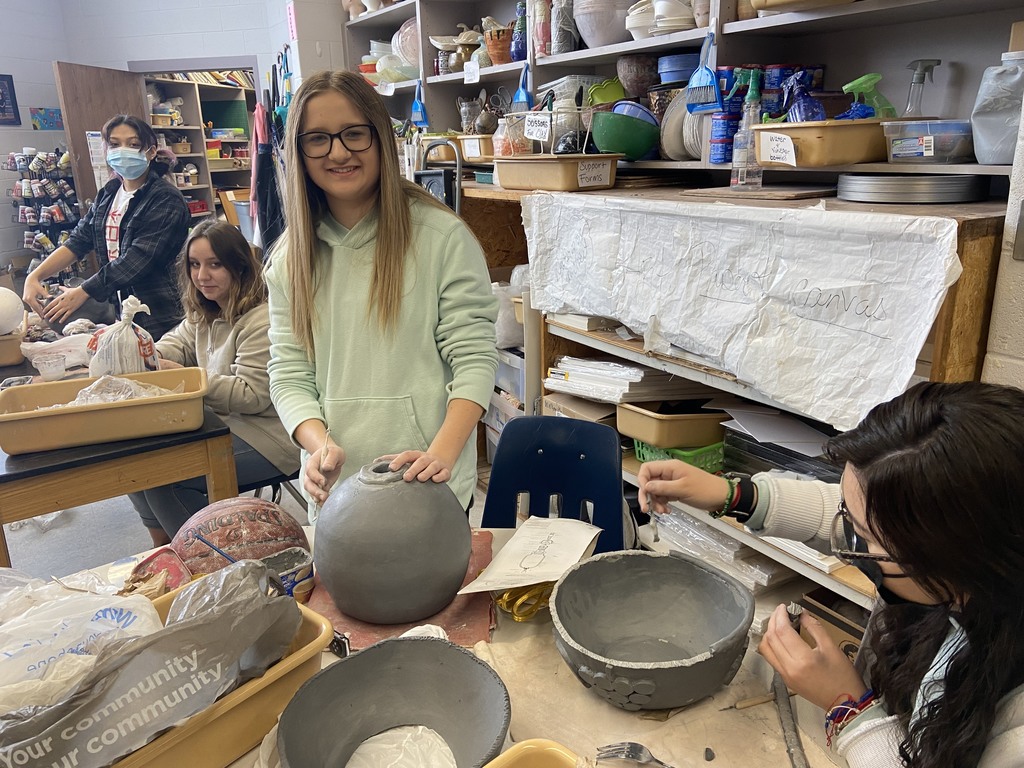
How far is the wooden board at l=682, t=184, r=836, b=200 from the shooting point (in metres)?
1.63

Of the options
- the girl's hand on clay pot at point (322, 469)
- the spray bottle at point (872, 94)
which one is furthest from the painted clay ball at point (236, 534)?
the spray bottle at point (872, 94)

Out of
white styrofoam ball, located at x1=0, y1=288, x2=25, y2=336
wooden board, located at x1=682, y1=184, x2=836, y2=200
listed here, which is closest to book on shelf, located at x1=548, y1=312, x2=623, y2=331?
wooden board, located at x1=682, y1=184, x2=836, y2=200

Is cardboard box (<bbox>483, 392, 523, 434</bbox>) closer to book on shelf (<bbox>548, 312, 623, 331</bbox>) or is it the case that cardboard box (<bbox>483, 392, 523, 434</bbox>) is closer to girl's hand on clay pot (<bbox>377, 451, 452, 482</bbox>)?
book on shelf (<bbox>548, 312, 623, 331</bbox>)

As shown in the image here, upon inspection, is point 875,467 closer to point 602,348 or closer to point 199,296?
point 602,348

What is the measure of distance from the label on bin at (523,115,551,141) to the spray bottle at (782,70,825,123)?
740mm

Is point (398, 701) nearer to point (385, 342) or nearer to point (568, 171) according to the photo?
point (385, 342)

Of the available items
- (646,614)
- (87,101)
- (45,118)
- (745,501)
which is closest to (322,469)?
(646,614)

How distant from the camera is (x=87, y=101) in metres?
5.50

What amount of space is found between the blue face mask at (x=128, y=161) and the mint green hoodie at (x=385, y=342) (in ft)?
8.06

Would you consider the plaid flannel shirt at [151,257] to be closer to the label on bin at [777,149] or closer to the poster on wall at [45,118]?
the label on bin at [777,149]

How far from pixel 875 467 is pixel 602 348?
1442 millimetres

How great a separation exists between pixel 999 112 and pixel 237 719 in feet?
5.24

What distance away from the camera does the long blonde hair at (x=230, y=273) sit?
2277 mm

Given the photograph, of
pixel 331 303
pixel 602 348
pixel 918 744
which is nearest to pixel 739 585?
pixel 918 744
